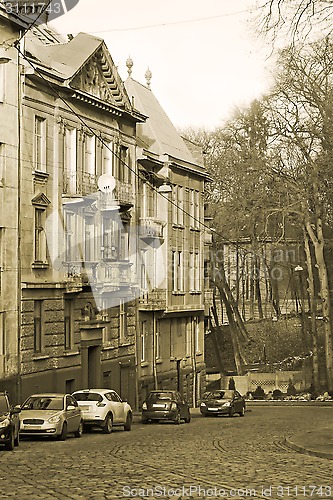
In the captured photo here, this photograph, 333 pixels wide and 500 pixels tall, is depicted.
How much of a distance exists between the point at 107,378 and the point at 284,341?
1325 inches

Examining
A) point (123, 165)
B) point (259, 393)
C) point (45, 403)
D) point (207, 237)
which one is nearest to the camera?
point (45, 403)

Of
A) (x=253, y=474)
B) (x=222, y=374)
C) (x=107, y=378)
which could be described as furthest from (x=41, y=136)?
(x=222, y=374)

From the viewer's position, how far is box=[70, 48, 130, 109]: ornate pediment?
137 ft

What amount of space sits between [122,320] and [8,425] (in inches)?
905

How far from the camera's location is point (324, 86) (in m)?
51.4

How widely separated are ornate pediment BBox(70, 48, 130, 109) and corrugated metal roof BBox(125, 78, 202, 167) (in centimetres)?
662

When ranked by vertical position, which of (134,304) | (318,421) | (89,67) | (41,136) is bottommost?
(318,421)

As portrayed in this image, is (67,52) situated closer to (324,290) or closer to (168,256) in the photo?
(168,256)

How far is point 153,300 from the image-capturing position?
163 ft

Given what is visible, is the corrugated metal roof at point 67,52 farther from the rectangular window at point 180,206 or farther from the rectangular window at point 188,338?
the rectangular window at point 188,338

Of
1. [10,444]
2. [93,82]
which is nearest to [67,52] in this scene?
[93,82]

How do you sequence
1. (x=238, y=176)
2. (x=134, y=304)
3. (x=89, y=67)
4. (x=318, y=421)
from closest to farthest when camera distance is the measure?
(x=318, y=421), (x=89, y=67), (x=134, y=304), (x=238, y=176)

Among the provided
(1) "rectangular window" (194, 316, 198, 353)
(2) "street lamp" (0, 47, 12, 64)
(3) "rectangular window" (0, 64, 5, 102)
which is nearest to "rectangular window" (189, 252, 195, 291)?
(1) "rectangular window" (194, 316, 198, 353)

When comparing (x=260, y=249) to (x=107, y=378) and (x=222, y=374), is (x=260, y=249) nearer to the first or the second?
(x=222, y=374)
